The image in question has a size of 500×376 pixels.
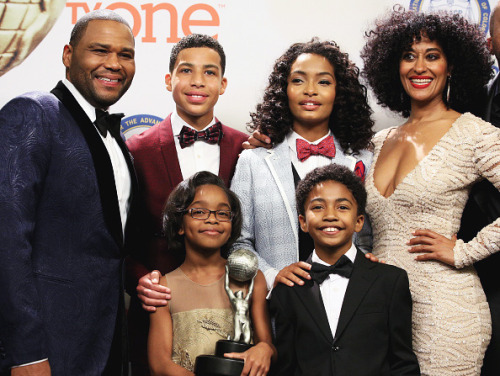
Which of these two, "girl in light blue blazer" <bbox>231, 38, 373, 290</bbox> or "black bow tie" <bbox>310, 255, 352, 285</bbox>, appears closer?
"black bow tie" <bbox>310, 255, 352, 285</bbox>

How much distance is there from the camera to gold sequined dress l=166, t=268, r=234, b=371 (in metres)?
2.57

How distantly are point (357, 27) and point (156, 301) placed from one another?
211 cm

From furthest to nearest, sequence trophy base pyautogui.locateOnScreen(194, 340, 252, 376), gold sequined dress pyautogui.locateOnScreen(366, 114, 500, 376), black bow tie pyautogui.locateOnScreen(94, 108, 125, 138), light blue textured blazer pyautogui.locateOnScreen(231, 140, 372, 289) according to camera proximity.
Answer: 1. light blue textured blazer pyautogui.locateOnScreen(231, 140, 372, 289)
2. gold sequined dress pyautogui.locateOnScreen(366, 114, 500, 376)
3. black bow tie pyautogui.locateOnScreen(94, 108, 125, 138)
4. trophy base pyautogui.locateOnScreen(194, 340, 252, 376)

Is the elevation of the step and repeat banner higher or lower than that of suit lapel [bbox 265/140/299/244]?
higher

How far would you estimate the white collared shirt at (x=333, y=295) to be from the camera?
2541 millimetres

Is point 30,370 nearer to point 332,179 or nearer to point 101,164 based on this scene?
point 101,164

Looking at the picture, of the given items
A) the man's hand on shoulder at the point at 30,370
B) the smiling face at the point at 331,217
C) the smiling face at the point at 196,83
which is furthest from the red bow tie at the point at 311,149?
the man's hand on shoulder at the point at 30,370

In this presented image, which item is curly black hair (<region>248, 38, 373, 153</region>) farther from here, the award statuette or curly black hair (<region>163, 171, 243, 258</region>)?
the award statuette

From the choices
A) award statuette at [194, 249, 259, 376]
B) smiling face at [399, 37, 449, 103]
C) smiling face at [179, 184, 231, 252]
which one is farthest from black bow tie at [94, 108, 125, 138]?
smiling face at [399, 37, 449, 103]

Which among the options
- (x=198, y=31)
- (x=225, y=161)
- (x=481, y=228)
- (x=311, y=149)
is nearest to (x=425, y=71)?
(x=311, y=149)

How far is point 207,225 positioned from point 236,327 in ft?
1.56

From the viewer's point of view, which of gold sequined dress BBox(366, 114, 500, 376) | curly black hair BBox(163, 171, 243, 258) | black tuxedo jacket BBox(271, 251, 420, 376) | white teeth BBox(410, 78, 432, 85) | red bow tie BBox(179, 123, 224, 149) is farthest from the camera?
red bow tie BBox(179, 123, 224, 149)

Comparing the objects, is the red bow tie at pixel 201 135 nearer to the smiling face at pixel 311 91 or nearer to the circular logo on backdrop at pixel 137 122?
the smiling face at pixel 311 91

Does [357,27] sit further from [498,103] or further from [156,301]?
[156,301]
